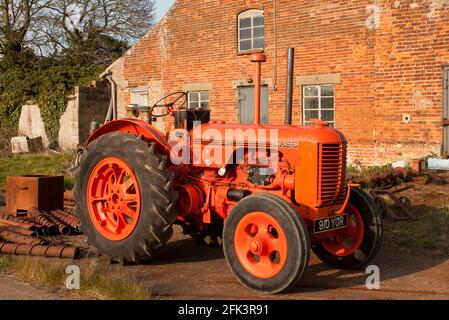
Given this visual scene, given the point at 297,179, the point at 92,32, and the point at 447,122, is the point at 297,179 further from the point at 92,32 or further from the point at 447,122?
the point at 92,32

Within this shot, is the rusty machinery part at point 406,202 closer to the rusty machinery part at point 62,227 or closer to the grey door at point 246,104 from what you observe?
the rusty machinery part at point 62,227

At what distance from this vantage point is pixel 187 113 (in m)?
5.96

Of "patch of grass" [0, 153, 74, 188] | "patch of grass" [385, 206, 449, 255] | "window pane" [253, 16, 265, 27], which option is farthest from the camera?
"patch of grass" [0, 153, 74, 188]

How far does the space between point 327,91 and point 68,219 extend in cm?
779

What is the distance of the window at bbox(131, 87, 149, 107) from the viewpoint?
16938 mm

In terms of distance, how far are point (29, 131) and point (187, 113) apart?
15.6 metres

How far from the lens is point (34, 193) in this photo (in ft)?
26.6

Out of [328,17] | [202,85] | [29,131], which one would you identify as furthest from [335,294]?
[29,131]

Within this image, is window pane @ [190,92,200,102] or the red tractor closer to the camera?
the red tractor

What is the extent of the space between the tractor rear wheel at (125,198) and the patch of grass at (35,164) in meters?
8.58

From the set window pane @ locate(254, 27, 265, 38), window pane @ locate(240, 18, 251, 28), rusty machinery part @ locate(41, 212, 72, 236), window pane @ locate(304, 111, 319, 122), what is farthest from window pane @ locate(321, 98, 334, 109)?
rusty machinery part @ locate(41, 212, 72, 236)

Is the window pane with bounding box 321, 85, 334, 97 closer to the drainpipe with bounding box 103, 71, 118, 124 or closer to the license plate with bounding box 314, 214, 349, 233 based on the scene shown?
the drainpipe with bounding box 103, 71, 118, 124

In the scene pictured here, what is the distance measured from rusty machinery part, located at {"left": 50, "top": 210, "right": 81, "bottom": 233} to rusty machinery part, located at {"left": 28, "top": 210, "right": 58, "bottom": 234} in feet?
0.57

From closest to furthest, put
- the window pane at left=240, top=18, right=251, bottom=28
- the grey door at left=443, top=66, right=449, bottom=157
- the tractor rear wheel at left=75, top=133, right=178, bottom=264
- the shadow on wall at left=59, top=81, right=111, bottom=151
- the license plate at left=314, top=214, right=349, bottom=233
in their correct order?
the license plate at left=314, top=214, right=349, bottom=233
the tractor rear wheel at left=75, top=133, right=178, bottom=264
the grey door at left=443, top=66, right=449, bottom=157
the window pane at left=240, top=18, right=251, bottom=28
the shadow on wall at left=59, top=81, right=111, bottom=151
